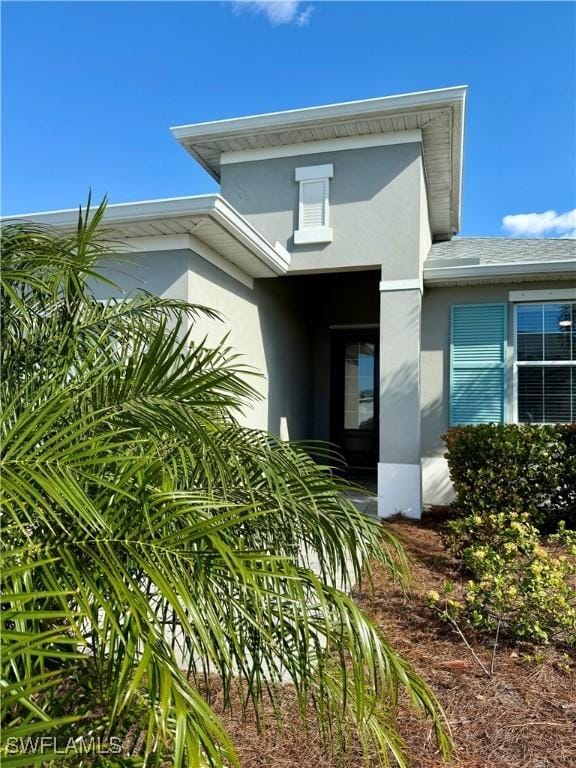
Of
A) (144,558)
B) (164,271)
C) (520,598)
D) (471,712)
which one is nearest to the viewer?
(144,558)

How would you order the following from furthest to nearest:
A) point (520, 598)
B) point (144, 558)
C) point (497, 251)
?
point (497, 251), point (520, 598), point (144, 558)

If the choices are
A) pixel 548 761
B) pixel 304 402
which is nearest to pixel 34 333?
pixel 548 761

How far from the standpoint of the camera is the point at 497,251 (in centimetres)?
893

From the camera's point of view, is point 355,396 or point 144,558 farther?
point 355,396

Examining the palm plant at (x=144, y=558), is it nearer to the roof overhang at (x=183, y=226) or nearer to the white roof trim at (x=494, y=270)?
the roof overhang at (x=183, y=226)

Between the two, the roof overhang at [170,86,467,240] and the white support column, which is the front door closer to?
the white support column

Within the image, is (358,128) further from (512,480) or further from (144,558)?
(144,558)

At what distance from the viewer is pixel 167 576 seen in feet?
4.24

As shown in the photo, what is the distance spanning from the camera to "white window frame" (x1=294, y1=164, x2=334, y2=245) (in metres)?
7.39

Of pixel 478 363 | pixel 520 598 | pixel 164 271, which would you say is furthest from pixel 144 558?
pixel 478 363

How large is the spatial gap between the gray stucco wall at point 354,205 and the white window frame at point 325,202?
75 mm

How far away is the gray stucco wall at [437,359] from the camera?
774 centimetres

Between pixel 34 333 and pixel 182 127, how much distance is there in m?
6.52

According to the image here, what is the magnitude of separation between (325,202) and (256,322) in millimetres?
2095
